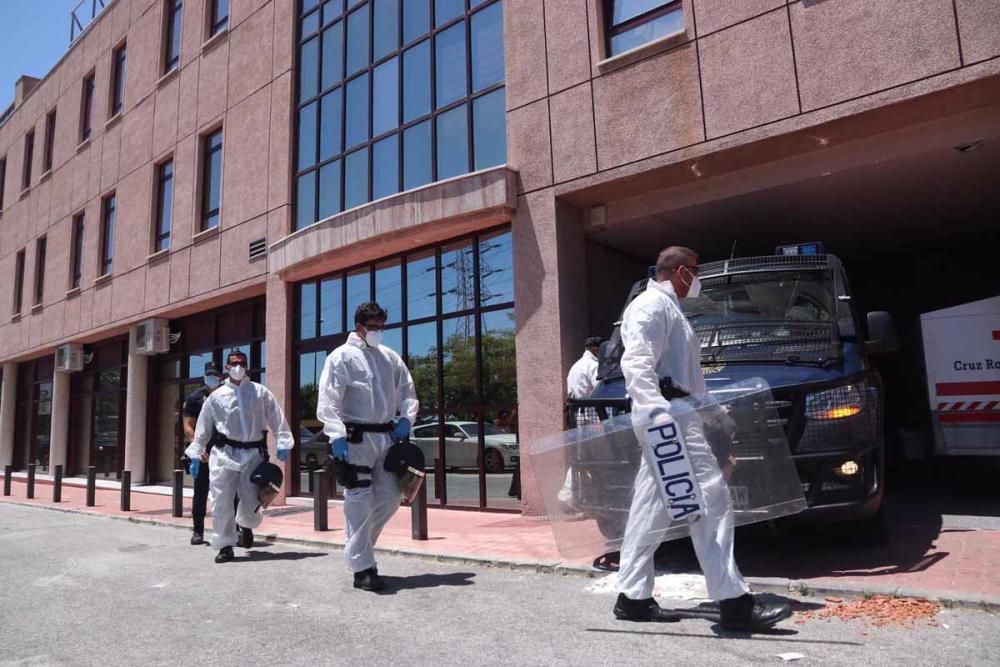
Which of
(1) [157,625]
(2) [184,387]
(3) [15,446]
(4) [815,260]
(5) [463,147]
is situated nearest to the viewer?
(1) [157,625]

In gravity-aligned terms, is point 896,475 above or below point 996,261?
below

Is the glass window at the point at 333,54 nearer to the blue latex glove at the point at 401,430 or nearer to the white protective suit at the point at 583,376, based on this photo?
the white protective suit at the point at 583,376

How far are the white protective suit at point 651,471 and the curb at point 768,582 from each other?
1.04m

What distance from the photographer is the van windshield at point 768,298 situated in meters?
5.84

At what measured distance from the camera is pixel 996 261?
511 inches

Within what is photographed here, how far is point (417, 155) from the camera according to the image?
1104 cm

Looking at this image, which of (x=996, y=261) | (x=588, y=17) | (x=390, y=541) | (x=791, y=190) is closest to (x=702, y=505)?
(x=390, y=541)

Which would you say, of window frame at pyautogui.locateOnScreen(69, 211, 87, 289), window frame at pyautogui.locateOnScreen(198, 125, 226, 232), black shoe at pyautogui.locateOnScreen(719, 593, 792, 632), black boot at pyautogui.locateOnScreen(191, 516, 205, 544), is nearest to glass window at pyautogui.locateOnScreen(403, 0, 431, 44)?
window frame at pyautogui.locateOnScreen(198, 125, 226, 232)

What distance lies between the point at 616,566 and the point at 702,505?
2018mm

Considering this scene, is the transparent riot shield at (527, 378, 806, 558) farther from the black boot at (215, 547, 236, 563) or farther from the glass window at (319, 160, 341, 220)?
the glass window at (319, 160, 341, 220)

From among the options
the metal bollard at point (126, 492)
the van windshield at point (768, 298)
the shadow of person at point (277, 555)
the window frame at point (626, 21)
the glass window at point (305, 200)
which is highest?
the window frame at point (626, 21)

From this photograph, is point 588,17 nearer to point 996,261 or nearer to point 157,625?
point 157,625

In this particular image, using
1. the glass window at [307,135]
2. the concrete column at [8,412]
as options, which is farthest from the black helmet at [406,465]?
the concrete column at [8,412]

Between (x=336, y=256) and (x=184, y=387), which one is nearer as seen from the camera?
(x=336, y=256)
